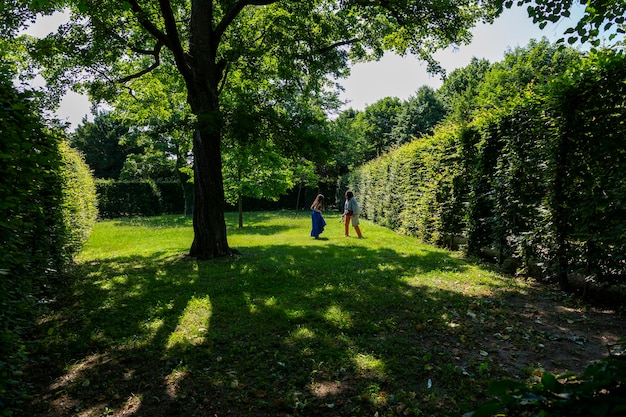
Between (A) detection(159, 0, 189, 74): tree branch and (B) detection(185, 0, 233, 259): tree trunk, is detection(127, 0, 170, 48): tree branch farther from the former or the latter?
(B) detection(185, 0, 233, 259): tree trunk

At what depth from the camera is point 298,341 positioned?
4.60m

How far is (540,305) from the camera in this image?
5.61 metres

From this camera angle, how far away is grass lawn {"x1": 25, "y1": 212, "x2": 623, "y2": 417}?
136 inches

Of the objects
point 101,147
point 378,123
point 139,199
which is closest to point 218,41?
point 139,199

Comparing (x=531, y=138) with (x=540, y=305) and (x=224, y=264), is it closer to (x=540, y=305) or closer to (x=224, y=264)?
(x=540, y=305)

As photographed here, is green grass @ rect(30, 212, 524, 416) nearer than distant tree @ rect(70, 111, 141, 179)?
Yes

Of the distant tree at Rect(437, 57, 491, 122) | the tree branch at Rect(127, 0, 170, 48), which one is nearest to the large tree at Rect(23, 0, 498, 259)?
the tree branch at Rect(127, 0, 170, 48)

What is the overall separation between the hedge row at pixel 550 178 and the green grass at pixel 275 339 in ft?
3.58

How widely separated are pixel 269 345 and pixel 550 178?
5.40 m

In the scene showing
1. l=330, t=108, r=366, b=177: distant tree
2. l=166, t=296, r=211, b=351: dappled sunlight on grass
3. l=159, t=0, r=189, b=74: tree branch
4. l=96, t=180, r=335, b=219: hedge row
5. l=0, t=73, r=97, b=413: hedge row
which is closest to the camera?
l=0, t=73, r=97, b=413: hedge row

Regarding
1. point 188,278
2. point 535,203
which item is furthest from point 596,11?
point 188,278

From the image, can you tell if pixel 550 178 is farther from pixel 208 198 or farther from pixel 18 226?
pixel 208 198

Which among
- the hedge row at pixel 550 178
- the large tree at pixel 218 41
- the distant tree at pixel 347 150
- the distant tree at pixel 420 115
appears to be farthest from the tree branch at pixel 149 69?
the distant tree at pixel 420 115

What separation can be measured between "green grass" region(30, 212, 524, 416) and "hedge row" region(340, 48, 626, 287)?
109cm
